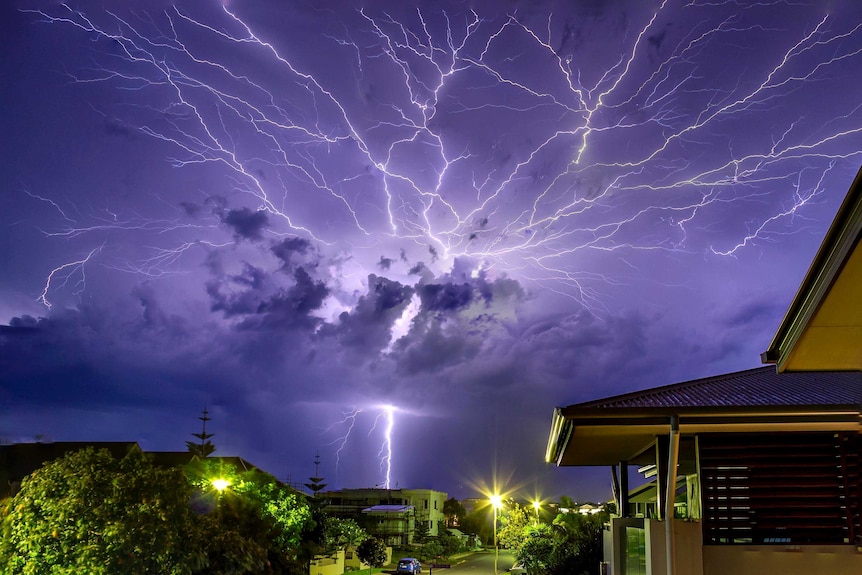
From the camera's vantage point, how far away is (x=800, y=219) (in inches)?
1286

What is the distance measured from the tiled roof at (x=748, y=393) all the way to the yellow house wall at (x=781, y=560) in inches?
66.6

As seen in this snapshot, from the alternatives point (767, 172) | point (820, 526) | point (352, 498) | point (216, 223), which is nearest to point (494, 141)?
point (767, 172)

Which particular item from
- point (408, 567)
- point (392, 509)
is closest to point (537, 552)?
point (408, 567)

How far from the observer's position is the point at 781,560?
8.75 metres

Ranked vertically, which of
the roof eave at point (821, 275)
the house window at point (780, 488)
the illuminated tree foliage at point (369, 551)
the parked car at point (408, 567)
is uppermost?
the roof eave at point (821, 275)

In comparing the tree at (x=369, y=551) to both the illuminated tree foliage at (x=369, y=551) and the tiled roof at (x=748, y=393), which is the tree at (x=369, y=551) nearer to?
the illuminated tree foliage at (x=369, y=551)

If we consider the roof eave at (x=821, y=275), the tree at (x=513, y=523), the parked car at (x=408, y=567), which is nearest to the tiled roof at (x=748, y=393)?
the roof eave at (x=821, y=275)

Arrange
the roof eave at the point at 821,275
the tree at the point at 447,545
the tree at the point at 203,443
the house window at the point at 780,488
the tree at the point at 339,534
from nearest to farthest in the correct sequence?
the roof eave at the point at 821,275
the house window at the point at 780,488
the tree at the point at 339,534
the tree at the point at 447,545
the tree at the point at 203,443

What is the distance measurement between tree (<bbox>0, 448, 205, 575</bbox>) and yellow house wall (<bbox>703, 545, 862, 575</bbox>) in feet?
21.1

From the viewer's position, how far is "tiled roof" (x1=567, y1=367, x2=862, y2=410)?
8.89 metres

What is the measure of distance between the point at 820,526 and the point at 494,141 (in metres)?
24.0

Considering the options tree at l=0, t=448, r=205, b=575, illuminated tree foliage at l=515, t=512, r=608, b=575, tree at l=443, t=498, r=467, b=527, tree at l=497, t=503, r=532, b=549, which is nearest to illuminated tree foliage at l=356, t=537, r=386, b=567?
tree at l=497, t=503, r=532, b=549

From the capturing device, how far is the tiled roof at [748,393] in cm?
889

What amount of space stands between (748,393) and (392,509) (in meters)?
42.0
